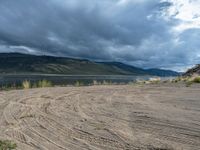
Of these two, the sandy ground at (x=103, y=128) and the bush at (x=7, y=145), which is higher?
the sandy ground at (x=103, y=128)

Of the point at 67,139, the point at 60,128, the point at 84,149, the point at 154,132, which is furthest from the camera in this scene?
the point at 60,128

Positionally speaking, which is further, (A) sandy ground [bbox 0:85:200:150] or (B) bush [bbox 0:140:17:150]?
(A) sandy ground [bbox 0:85:200:150]

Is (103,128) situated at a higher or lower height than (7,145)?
higher

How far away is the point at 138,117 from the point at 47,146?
4477mm

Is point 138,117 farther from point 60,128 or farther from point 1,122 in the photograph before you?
point 1,122

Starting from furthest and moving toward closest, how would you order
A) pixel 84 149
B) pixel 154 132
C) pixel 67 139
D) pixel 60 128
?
pixel 60 128, pixel 154 132, pixel 67 139, pixel 84 149

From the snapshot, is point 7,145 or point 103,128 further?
point 103,128

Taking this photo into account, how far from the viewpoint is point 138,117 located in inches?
428

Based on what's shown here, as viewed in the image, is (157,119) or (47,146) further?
(157,119)

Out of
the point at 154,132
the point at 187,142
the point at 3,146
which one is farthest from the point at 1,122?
the point at 187,142

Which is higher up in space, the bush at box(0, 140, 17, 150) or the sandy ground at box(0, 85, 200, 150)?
the sandy ground at box(0, 85, 200, 150)

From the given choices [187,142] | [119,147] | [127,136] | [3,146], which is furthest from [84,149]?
[187,142]

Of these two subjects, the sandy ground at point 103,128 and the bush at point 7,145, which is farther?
the sandy ground at point 103,128

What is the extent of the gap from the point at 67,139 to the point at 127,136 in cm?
164
